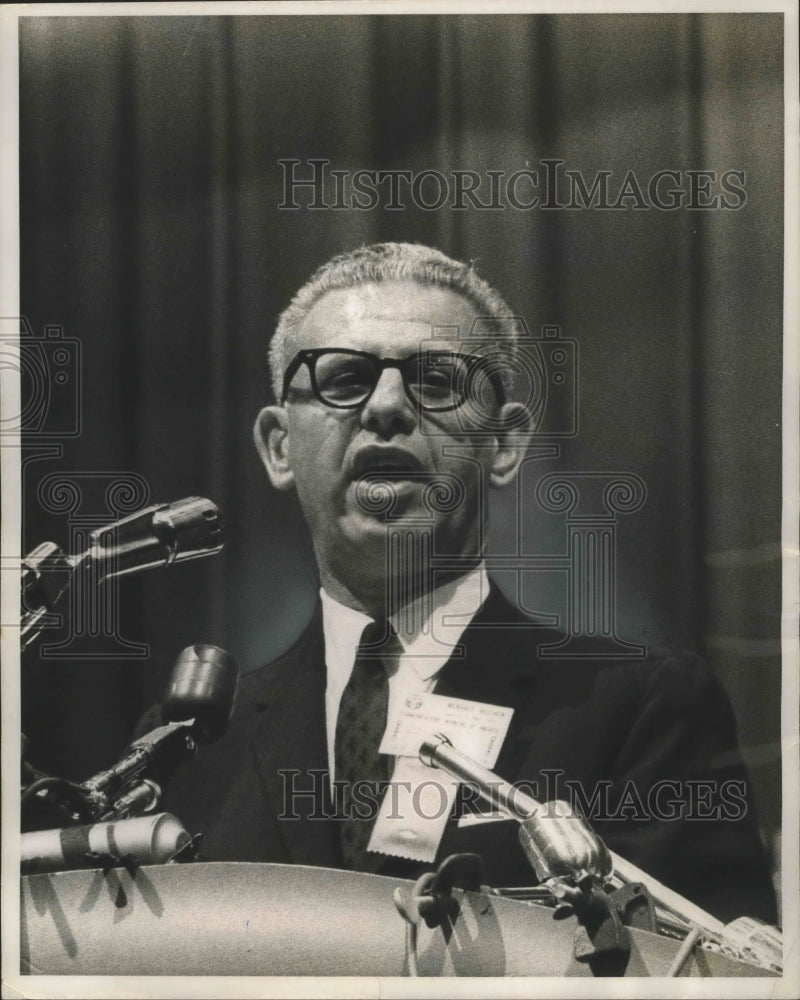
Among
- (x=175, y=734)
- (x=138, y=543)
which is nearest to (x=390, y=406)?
(x=138, y=543)

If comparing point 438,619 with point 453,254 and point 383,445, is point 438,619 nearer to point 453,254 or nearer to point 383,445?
point 383,445

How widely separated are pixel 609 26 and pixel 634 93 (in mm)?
163

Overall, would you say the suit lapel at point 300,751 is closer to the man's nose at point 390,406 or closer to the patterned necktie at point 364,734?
the patterned necktie at point 364,734

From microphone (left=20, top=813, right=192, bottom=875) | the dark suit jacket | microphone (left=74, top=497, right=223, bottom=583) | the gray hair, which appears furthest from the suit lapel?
the gray hair

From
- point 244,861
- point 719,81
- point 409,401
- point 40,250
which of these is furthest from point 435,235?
point 244,861

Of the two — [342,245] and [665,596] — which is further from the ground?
[342,245]

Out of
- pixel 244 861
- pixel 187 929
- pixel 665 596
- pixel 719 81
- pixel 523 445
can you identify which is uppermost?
pixel 719 81

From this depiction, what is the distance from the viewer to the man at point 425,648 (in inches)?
93.7

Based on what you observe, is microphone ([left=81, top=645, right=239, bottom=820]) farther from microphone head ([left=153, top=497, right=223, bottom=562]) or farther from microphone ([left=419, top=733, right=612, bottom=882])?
microphone ([left=419, top=733, right=612, bottom=882])

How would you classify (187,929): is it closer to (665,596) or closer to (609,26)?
(665,596)

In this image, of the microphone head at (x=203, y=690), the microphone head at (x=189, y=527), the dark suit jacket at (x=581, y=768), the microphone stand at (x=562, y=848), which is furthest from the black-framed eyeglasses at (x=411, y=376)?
the microphone stand at (x=562, y=848)

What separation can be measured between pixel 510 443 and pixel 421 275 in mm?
417

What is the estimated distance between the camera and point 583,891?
2.33 m

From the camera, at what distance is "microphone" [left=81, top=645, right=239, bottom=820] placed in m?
2.42
